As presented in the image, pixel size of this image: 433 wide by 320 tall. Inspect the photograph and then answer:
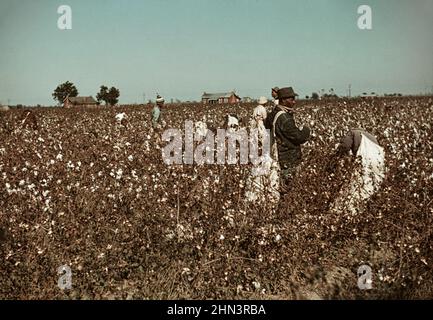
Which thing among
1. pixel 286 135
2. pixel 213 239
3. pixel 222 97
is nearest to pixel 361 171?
pixel 286 135

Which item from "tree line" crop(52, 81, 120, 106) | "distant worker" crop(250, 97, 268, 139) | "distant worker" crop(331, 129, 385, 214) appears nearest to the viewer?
"distant worker" crop(331, 129, 385, 214)

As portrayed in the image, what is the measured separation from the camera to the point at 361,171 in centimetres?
436

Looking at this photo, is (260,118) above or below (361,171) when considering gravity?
above

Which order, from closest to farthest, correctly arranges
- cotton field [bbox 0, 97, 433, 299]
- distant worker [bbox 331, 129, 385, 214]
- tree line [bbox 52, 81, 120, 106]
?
cotton field [bbox 0, 97, 433, 299]
distant worker [bbox 331, 129, 385, 214]
tree line [bbox 52, 81, 120, 106]

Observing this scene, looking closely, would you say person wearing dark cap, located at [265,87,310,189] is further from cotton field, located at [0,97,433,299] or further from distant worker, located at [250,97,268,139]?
distant worker, located at [250,97,268,139]

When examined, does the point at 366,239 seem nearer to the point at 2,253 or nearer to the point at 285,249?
the point at 285,249

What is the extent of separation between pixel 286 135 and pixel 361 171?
2.97ft

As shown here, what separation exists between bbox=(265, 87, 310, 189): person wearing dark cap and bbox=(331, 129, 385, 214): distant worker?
22.6 inches

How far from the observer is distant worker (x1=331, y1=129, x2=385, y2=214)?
425cm

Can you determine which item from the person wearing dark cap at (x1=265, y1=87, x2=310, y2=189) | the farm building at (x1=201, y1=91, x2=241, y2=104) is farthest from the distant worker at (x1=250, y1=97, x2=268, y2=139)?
the farm building at (x1=201, y1=91, x2=241, y2=104)

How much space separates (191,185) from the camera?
4.25 meters

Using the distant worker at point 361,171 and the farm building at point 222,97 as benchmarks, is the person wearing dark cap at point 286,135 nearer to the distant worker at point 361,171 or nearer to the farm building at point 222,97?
the distant worker at point 361,171

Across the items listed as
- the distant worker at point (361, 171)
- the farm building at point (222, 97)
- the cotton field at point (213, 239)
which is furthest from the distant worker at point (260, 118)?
the farm building at point (222, 97)

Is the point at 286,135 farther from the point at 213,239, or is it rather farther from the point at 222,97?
the point at 222,97
